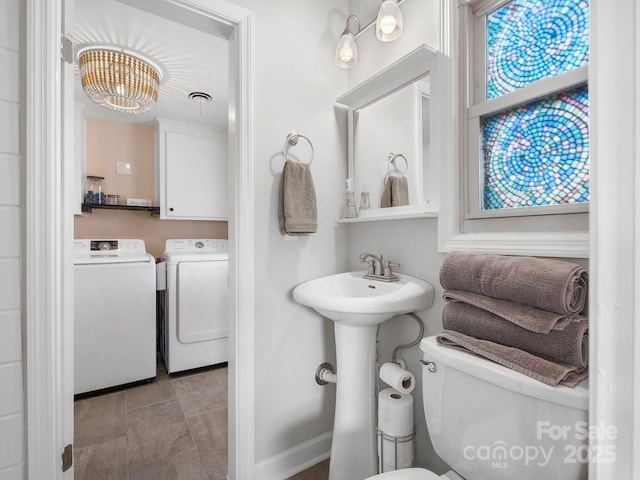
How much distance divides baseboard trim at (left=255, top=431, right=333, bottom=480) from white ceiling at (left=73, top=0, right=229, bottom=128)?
190cm

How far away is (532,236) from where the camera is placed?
0.92 meters

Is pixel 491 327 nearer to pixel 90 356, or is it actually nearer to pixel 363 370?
pixel 363 370

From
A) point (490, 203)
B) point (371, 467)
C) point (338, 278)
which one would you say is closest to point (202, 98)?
point (338, 278)

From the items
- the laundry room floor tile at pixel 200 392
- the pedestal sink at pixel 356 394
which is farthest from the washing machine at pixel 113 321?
the pedestal sink at pixel 356 394

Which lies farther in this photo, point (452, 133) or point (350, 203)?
point (350, 203)

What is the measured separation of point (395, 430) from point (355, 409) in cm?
19

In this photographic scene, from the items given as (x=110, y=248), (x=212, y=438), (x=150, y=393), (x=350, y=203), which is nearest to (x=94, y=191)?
(x=110, y=248)

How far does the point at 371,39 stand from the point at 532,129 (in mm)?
941

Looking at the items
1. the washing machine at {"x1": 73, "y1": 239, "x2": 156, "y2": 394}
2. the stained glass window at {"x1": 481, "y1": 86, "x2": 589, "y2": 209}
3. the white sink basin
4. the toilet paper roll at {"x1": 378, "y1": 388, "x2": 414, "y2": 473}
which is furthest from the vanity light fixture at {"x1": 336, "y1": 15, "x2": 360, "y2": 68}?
the washing machine at {"x1": 73, "y1": 239, "x2": 156, "y2": 394}

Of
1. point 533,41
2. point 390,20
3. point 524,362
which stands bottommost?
point 524,362

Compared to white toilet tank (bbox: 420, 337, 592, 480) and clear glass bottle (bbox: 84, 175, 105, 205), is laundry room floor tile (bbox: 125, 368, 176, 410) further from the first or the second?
white toilet tank (bbox: 420, 337, 592, 480)

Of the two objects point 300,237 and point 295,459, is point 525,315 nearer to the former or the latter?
point 300,237

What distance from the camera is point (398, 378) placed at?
1068 millimetres

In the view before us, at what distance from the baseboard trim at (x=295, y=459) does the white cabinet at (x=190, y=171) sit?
2.24 m
